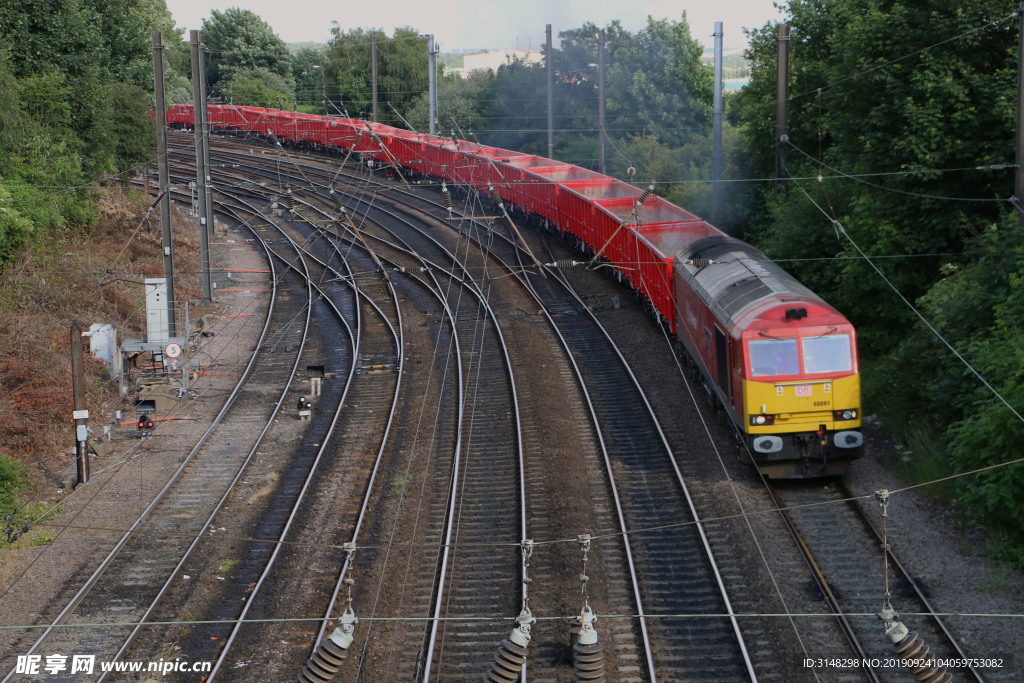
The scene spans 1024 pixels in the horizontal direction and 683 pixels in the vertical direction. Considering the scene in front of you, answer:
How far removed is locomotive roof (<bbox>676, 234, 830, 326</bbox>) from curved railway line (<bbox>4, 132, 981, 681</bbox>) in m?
2.52

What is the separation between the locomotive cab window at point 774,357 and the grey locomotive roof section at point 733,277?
102cm

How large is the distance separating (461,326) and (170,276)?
714cm

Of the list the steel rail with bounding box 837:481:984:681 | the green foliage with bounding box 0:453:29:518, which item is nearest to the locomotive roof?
the steel rail with bounding box 837:481:984:681

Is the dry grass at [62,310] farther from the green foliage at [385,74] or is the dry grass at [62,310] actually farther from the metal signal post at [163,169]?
the green foliage at [385,74]

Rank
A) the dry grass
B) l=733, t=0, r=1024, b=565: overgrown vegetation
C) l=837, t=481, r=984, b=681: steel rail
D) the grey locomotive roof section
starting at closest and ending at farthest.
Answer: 1. l=837, t=481, r=984, b=681: steel rail
2. l=733, t=0, r=1024, b=565: overgrown vegetation
3. the grey locomotive roof section
4. the dry grass

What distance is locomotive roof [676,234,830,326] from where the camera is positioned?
15930 mm

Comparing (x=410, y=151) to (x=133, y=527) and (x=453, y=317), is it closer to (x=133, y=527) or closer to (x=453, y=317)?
(x=453, y=317)

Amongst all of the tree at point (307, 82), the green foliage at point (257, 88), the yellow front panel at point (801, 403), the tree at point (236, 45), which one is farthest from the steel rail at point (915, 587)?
the tree at point (236, 45)

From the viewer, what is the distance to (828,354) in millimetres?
14906

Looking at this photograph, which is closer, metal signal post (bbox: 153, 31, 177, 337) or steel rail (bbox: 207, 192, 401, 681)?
steel rail (bbox: 207, 192, 401, 681)

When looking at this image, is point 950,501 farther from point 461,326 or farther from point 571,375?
point 461,326

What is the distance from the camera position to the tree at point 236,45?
79.8 meters

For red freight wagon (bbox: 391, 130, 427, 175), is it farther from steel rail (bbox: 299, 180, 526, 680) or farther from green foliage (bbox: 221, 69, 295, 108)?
green foliage (bbox: 221, 69, 295, 108)

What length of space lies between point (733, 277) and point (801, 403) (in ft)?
11.5
